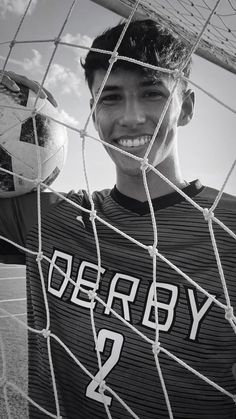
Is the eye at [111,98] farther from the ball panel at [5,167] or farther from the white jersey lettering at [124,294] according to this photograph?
the white jersey lettering at [124,294]

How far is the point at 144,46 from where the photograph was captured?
1.53m

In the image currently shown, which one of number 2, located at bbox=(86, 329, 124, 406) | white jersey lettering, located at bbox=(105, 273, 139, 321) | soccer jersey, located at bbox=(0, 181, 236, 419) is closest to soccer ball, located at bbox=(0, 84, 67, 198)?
soccer jersey, located at bbox=(0, 181, 236, 419)

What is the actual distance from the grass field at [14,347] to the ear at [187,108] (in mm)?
1234

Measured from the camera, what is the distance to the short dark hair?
1531 millimetres

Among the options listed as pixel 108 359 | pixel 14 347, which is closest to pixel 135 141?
pixel 108 359

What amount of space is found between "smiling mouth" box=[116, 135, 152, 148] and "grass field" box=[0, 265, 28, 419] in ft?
3.15

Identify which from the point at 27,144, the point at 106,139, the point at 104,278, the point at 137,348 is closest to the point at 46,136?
the point at 27,144

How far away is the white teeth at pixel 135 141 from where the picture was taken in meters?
1.46

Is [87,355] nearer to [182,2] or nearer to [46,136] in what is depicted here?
[46,136]

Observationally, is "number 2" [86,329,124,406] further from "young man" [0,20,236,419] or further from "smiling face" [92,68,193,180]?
"smiling face" [92,68,193,180]

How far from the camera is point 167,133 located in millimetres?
1483

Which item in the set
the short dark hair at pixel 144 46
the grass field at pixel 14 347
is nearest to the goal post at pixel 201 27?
the short dark hair at pixel 144 46

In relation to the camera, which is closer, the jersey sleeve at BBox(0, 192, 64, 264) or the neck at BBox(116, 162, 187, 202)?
the neck at BBox(116, 162, 187, 202)

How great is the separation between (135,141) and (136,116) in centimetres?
10
